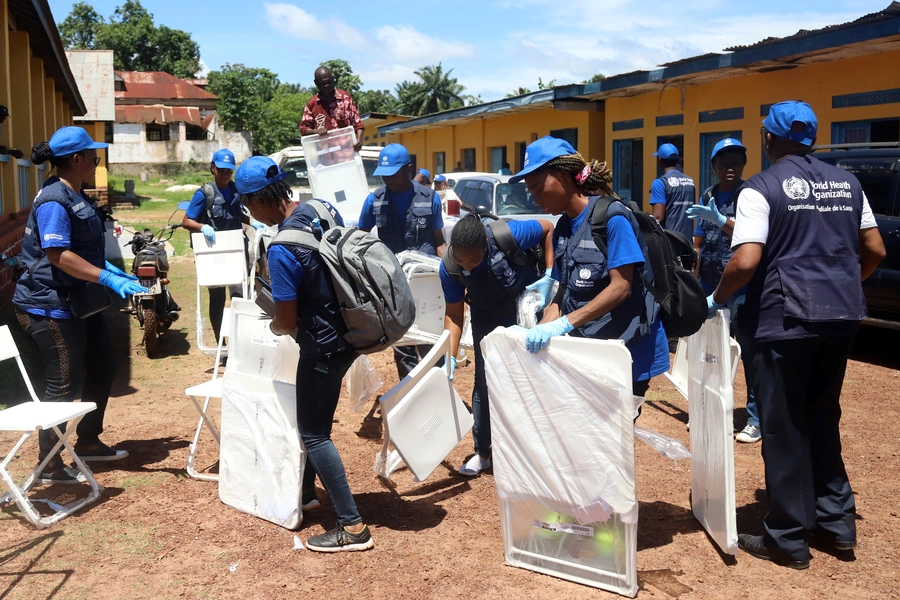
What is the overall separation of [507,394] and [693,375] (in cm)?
111

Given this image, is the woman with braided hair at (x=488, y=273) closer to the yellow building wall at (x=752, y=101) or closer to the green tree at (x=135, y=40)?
the yellow building wall at (x=752, y=101)

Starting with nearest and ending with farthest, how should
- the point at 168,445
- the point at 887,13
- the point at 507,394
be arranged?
1. the point at 507,394
2. the point at 168,445
3. the point at 887,13

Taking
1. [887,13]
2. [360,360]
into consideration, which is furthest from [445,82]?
[360,360]

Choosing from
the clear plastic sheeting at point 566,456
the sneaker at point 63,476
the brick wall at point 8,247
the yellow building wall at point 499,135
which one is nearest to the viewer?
the clear plastic sheeting at point 566,456

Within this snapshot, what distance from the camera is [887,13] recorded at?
374 inches

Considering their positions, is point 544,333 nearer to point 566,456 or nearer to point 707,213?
point 566,456

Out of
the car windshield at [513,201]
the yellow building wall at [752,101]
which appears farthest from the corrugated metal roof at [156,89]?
the car windshield at [513,201]

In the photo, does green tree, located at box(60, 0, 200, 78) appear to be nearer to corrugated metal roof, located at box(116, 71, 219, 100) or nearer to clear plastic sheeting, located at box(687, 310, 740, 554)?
corrugated metal roof, located at box(116, 71, 219, 100)

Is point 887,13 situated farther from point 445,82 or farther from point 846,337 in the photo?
point 445,82

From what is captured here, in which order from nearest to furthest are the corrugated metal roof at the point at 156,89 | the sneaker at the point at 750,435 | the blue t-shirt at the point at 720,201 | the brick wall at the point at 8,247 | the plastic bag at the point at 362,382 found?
1. the sneaker at the point at 750,435
2. the plastic bag at the point at 362,382
3. the blue t-shirt at the point at 720,201
4. the brick wall at the point at 8,247
5. the corrugated metal roof at the point at 156,89

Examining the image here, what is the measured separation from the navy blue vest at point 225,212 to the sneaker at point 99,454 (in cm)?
315

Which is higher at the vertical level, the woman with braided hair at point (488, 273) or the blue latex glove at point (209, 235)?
the blue latex glove at point (209, 235)

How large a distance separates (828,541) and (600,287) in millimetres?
1644

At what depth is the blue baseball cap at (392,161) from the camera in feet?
20.4
